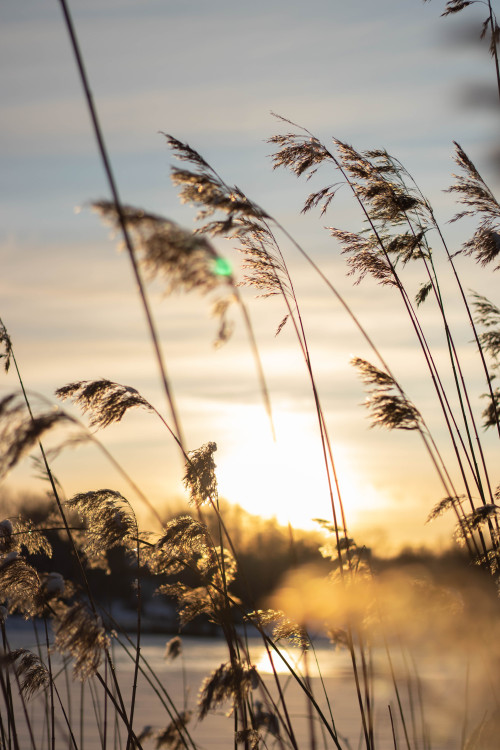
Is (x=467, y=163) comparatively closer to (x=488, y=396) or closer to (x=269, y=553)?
(x=488, y=396)

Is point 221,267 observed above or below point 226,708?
above

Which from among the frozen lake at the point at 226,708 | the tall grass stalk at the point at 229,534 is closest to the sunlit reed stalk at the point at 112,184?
the tall grass stalk at the point at 229,534

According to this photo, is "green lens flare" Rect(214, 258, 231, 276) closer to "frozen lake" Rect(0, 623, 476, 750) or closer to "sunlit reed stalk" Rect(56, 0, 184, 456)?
"sunlit reed stalk" Rect(56, 0, 184, 456)

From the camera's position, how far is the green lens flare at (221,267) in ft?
6.45

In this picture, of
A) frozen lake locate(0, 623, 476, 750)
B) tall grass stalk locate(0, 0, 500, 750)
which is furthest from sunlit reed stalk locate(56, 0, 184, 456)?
frozen lake locate(0, 623, 476, 750)

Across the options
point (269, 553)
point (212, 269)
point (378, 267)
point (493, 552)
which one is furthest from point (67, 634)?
point (269, 553)

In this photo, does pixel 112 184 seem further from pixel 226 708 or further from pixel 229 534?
pixel 226 708

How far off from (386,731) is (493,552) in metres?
4.08

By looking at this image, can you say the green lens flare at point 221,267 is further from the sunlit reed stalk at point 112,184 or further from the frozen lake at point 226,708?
the frozen lake at point 226,708

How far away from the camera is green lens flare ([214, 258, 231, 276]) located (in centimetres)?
197

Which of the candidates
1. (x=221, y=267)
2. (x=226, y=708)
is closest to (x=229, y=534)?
(x=221, y=267)

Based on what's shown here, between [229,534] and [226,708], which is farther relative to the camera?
[226,708]

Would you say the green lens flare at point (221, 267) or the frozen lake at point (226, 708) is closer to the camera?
the green lens flare at point (221, 267)

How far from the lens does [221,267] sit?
1980mm
